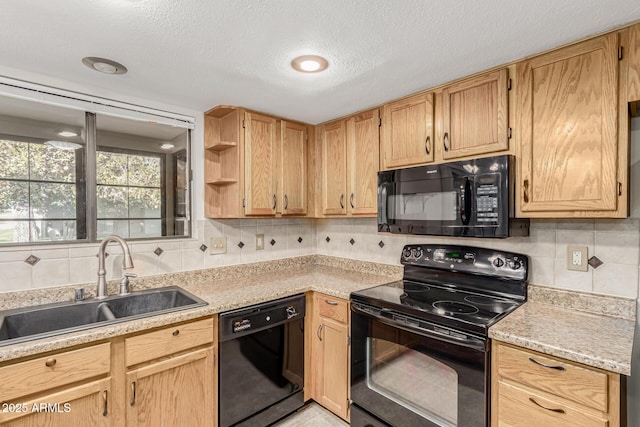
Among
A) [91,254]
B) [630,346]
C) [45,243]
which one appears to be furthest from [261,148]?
[630,346]

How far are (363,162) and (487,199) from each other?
0.94 meters

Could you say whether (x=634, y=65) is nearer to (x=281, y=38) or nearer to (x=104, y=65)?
(x=281, y=38)

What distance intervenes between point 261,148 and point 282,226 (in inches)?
30.9

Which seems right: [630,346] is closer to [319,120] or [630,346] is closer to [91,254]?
[319,120]

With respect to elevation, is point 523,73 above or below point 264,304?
above

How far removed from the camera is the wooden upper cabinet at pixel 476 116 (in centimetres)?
160

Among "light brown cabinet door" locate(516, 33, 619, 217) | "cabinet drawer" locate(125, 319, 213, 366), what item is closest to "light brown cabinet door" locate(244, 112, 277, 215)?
"cabinet drawer" locate(125, 319, 213, 366)

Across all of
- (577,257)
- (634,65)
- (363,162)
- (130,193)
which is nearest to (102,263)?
(130,193)

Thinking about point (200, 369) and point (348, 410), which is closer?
point (200, 369)

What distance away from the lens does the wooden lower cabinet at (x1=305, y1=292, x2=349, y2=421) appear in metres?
2.01

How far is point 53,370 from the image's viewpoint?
50.7 inches

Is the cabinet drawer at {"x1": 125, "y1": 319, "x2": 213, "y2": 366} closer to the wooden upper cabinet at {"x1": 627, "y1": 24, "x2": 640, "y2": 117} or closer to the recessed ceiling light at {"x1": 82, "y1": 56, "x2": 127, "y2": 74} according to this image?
the recessed ceiling light at {"x1": 82, "y1": 56, "x2": 127, "y2": 74}

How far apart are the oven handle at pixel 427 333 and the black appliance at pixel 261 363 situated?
0.48 metres

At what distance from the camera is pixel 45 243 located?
5.81 feet
